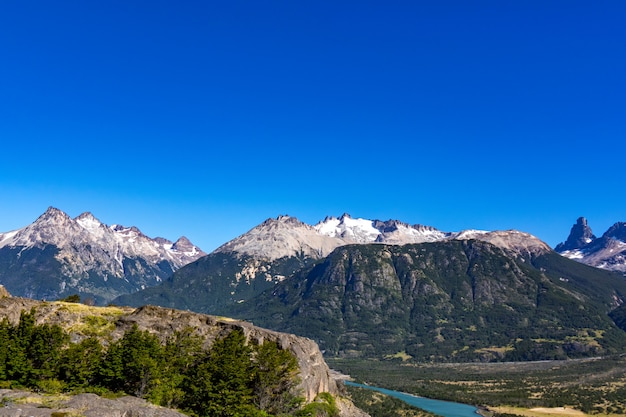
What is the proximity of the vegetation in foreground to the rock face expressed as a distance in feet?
24.2

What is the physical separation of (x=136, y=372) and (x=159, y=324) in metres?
23.6

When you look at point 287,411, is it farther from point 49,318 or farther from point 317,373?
point 49,318

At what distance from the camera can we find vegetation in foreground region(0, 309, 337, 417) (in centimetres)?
7544

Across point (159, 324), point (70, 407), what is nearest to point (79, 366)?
point (70, 407)

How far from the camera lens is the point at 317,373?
110 meters

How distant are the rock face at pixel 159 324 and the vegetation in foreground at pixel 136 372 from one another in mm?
7365

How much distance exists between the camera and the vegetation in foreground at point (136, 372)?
7544 centimetres

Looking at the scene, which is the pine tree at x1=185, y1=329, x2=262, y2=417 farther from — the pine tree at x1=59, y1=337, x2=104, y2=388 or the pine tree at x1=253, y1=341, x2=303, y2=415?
the pine tree at x1=59, y1=337, x2=104, y2=388

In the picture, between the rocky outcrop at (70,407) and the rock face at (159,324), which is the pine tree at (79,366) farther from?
the rocky outcrop at (70,407)

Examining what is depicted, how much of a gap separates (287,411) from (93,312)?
44452mm

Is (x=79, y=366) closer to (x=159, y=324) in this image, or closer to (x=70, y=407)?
(x=70, y=407)

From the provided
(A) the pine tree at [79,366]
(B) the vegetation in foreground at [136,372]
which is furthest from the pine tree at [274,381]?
(A) the pine tree at [79,366]

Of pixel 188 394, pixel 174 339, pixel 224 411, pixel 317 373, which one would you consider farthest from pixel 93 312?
pixel 317 373

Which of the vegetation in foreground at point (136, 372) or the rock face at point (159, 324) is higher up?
the rock face at point (159, 324)
